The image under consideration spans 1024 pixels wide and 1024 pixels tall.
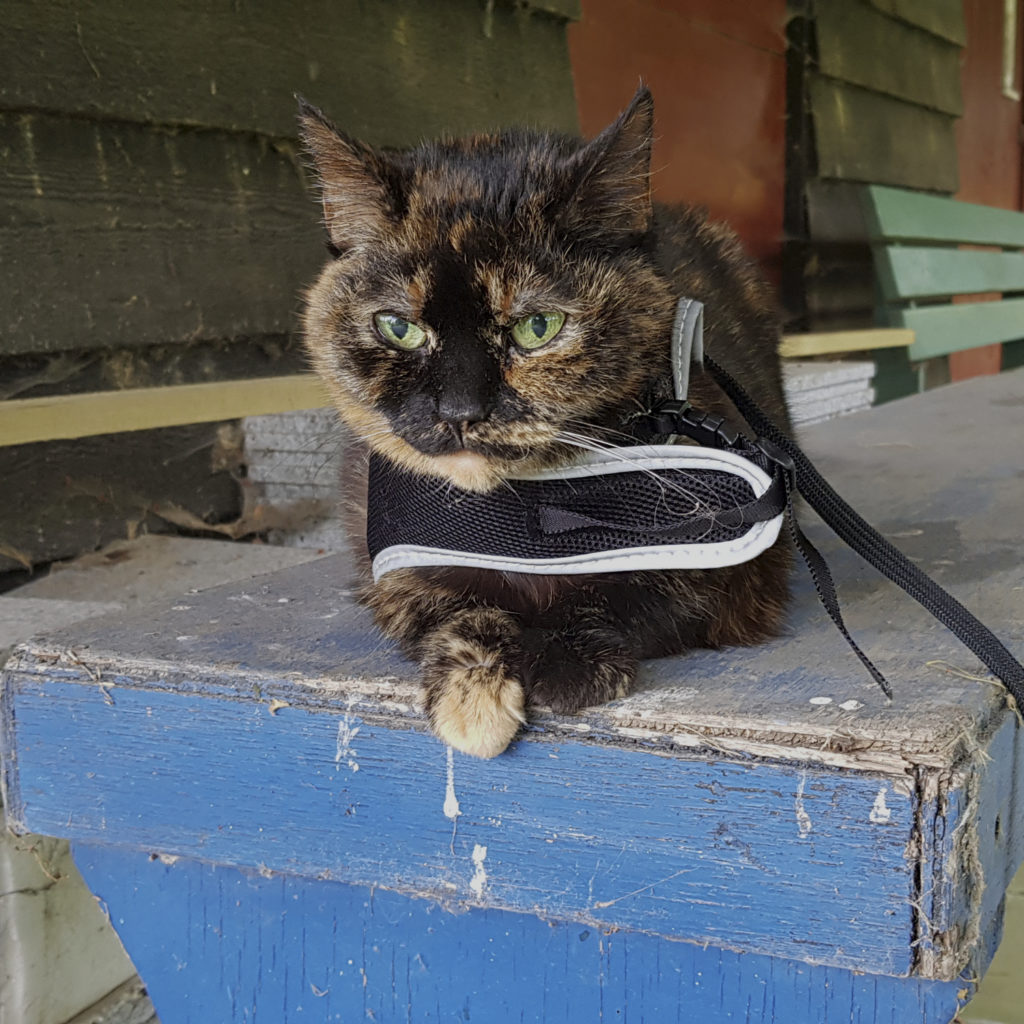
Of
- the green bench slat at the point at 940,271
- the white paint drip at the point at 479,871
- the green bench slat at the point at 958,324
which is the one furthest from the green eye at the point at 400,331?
the green bench slat at the point at 958,324

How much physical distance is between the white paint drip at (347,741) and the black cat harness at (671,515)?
5.5 inches

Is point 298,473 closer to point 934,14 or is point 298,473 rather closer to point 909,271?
point 909,271

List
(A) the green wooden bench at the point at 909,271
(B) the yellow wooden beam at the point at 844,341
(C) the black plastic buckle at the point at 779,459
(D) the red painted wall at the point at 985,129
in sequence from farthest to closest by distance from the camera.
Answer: (D) the red painted wall at the point at 985,129, (A) the green wooden bench at the point at 909,271, (B) the yellow wooden beam at the point at 844,341, (C) the black plastic buckle at the point at 779,459

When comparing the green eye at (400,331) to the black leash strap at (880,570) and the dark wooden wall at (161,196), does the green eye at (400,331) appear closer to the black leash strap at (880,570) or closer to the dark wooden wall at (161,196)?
the black leash strap at (880,570)

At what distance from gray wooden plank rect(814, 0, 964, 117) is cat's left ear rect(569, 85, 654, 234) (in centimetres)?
334

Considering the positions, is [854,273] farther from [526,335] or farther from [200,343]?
[526,335]

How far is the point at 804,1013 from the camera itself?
83cm

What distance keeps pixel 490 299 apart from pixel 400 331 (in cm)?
8

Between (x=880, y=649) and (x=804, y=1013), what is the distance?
30 cm

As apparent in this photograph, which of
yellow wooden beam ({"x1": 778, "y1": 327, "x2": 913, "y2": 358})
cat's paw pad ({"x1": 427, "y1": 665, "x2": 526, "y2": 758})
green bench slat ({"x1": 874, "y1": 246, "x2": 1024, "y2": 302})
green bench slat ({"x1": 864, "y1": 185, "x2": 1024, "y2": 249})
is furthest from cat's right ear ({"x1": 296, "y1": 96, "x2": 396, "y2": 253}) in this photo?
green bench slat ({"x1": 874, "y1": 246, "x2": 1024, "y2": 302})

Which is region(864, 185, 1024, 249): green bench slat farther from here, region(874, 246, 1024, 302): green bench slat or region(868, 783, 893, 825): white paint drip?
region(868, 783, 893, 825): white paint drip

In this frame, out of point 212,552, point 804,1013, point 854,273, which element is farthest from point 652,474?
point 854,273

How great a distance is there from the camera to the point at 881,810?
74cm

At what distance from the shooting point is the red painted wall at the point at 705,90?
2.97 meters
